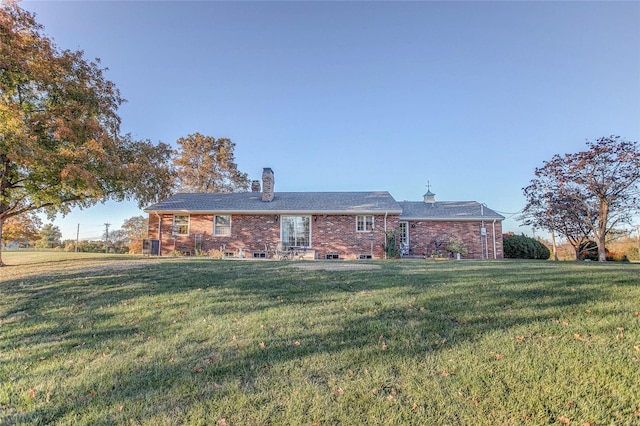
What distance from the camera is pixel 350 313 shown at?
187 inches

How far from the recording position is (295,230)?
1703 centimetres

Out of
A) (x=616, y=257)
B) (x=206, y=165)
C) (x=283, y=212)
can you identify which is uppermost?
(x=206, y=165)

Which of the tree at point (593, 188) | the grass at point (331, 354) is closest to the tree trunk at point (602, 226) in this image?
the tree at point (593, 188)

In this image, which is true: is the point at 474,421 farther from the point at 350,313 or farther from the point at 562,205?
the point at 562,205

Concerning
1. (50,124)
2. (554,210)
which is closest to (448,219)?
(554,210)

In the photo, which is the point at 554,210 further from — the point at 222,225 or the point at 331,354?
the point at 331,354

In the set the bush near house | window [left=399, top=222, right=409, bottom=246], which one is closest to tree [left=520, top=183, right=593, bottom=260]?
the bush near house

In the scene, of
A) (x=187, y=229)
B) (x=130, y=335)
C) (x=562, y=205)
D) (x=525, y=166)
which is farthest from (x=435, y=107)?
(x=130, y=335)

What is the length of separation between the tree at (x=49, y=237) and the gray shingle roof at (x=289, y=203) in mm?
18922

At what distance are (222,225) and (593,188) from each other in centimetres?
1766

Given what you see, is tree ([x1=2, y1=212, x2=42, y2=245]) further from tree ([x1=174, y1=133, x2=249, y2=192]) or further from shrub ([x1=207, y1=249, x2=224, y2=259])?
shrub ([x1=207, y1=249, x2=224, y2=259])

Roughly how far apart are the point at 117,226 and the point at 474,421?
117 ft

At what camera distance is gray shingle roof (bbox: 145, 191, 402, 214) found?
16.6 meters

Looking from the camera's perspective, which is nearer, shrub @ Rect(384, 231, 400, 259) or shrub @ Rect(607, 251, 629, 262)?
shrub @ Rect(384, 231, 400, 259)
